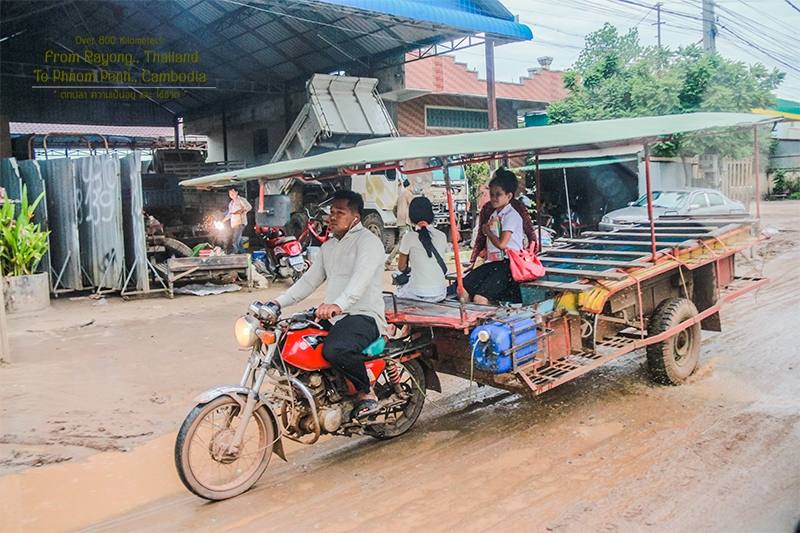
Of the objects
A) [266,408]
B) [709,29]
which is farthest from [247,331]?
[709,29]

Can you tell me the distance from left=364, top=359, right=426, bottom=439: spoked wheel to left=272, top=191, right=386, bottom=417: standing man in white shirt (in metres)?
0.26

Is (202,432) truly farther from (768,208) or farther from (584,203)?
(768,208)

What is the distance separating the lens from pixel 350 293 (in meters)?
4.44

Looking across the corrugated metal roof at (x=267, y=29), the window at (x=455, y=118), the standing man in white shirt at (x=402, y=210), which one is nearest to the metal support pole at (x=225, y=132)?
the corrugated metal roof at (x=267, y=29)

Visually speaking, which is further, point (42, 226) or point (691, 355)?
point (42, 226)

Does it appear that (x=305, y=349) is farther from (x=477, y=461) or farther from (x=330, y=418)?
(x=477, y=461)

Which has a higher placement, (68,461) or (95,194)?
(95,194)

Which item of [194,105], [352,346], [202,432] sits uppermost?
[194,105]

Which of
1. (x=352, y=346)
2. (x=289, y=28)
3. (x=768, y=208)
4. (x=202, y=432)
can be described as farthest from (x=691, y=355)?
(x=768, y=208)

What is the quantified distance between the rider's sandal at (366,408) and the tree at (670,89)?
1604 centimetres

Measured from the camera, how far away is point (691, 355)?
637 centimetres

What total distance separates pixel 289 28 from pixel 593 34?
16.4 m

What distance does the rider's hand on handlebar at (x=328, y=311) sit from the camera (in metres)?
4.34

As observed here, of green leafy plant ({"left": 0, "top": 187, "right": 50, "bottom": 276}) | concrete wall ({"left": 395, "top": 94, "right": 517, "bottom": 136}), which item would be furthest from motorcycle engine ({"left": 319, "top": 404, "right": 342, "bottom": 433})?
concrete wall ({"left": 395, "top": 94, "right": 517, "bottom": 136})
